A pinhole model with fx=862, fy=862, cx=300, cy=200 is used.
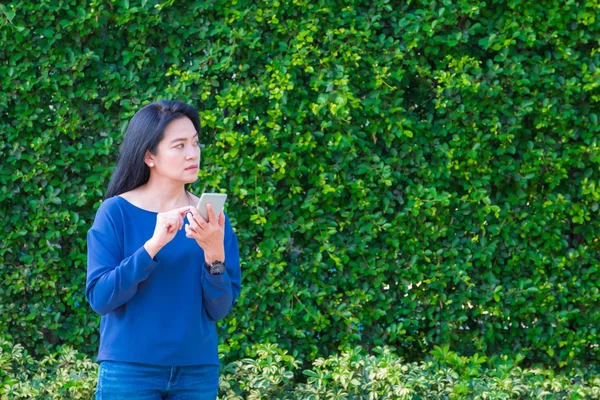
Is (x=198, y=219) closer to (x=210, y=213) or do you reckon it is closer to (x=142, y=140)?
(x=210, y=213)

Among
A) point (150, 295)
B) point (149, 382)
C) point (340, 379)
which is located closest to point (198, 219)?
point (150, 295)

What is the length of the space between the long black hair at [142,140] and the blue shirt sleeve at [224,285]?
0.34m

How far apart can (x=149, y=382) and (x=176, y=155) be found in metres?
0.72

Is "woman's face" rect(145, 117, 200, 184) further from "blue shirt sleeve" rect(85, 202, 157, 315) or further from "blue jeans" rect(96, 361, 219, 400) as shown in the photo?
"blue jeans" rect(96, 361, 219, 400)

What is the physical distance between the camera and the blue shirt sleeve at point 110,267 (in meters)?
Answer: 2.56

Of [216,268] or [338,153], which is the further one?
[338,153]

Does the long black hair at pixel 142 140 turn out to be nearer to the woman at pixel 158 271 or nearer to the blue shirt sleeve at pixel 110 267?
the woman at pixel 158 271

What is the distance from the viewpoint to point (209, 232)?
8.60 ft

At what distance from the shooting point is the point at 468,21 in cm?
458

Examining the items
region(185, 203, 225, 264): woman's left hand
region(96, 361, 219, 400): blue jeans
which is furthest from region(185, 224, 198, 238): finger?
region(96, 361, 219, 400): blue jeans

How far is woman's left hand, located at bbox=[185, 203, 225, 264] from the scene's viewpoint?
2.60 metres

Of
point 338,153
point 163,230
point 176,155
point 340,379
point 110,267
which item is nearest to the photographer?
point 163,230

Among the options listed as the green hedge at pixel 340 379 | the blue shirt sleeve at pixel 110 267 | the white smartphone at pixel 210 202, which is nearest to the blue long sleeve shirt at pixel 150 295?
the blue shirt sleeve at pixel 110 267

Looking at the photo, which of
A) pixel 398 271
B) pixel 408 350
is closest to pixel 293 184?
Result: pixel 398 271
